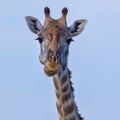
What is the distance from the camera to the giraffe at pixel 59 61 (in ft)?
27.0

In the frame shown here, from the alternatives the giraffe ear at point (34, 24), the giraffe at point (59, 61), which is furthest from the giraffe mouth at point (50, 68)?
the giraffe ear at point (34, 24)

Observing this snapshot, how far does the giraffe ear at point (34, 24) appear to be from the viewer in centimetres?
1035

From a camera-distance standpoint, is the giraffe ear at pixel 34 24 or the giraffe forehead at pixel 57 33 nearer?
the giraffe forehead at pixel 57 33

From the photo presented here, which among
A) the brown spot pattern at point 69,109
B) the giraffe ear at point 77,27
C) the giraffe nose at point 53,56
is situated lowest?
the brown spot pattern at point 69,109

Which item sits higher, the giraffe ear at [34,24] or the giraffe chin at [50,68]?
the giraffe ear at [34,24]

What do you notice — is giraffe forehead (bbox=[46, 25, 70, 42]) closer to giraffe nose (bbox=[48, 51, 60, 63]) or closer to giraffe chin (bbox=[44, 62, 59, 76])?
giraffe nose (bbox=[48, 51, 60, 63])

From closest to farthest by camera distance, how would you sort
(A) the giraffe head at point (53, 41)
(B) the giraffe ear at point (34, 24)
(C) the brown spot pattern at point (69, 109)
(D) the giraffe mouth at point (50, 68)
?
(D) the giraffe mouth at point (50, 68) → (A) the giraffe head at point (53, 41) → (C) the brown spot pattern at point (69, 109) → (B) the giraffe ear at point (34, 24)

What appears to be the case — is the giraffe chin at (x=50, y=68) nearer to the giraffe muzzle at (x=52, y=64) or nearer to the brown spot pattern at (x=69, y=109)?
the giraffe muzzle at (x=52, y=64)

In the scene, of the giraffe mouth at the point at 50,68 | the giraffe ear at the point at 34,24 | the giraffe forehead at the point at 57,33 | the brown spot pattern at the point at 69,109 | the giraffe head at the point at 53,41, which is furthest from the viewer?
the giraffe ear at the point at 34,24

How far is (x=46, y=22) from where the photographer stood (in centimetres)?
960

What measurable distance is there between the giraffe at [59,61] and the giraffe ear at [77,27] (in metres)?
0.77

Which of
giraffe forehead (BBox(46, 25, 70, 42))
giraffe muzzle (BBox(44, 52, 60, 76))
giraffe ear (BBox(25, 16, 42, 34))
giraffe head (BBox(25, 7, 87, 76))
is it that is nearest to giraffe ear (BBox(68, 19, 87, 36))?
giraffe head (BBox(25, 7, 87, 76))

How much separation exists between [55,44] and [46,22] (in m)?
1.22

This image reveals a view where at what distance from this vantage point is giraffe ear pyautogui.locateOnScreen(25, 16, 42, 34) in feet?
34.0
